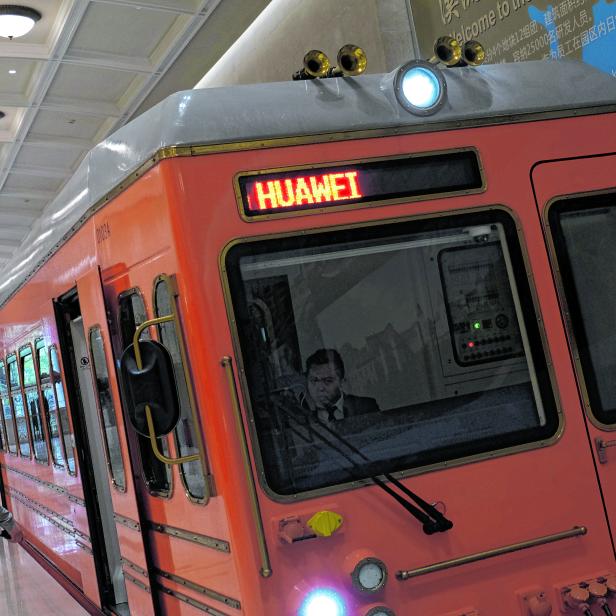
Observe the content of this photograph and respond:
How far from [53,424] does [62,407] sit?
619mm

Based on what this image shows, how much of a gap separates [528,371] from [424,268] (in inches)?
20.4

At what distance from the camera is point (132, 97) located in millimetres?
12516

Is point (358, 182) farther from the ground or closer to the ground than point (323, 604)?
farther from the ground

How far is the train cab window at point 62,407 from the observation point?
20.1 ft

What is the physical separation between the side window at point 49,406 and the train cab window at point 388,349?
3.48 metres

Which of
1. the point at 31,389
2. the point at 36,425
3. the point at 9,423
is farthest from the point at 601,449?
the point at 9,423

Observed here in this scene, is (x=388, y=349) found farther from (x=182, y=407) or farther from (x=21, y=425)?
(x=21, y=425)

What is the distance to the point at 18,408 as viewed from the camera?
8.52m

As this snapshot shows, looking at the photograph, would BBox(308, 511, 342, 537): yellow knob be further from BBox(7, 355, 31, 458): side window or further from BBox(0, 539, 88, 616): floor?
BBox(7, 355, 31, 458): side window

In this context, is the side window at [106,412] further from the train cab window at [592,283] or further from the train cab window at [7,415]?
the train cab window at [7,415]

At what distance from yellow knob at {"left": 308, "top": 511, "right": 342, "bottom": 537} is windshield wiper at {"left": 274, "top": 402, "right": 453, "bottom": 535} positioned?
0.52ft

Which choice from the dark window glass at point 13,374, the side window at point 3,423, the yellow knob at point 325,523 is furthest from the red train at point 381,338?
the side window at point 3,423

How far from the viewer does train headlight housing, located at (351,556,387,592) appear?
315cm

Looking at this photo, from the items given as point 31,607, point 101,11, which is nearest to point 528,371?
point 31,607
